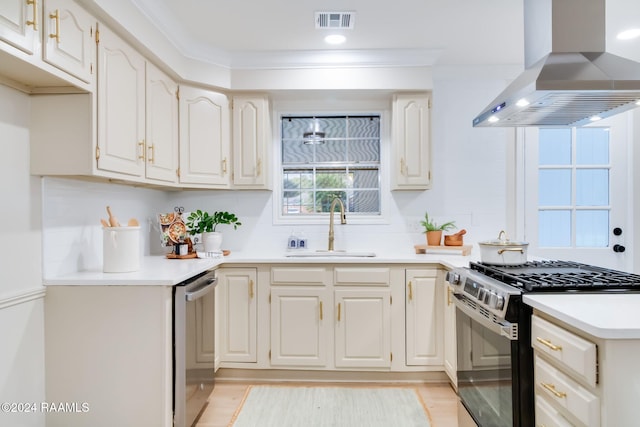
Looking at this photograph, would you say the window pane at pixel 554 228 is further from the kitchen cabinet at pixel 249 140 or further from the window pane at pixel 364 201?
the kitchen cabinet at pixel 249 140

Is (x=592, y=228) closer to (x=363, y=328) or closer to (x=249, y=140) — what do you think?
(x=363, y=328)

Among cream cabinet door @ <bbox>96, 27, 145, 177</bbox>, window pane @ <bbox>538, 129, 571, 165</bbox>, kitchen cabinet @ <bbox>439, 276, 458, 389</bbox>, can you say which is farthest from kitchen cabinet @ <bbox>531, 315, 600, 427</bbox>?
window pane @ <bbox>538, 129, 571, 165</bbox>

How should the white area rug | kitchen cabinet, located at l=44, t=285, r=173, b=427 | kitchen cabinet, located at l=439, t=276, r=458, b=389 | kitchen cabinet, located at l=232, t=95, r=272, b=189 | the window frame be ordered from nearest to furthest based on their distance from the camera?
1. kitchen cabinet, located at l=44, t=285, r=173, b=427
2. the white area rug
3. kitchen cabinet, located at l=439, t=276, r=458, b=389
4. kitchen cabinet, located at l=232, t=95, r=272, b=189
5. the window frame

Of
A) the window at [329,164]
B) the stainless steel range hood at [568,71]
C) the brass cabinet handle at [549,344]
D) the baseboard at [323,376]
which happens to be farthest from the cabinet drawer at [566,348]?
the window at [329,164]

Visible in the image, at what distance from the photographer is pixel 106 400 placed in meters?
1.99

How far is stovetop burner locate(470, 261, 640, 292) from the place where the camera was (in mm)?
1642

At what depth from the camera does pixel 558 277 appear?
1.81 meters

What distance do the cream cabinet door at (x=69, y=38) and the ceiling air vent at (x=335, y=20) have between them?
133cm

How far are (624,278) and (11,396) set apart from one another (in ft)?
9.25

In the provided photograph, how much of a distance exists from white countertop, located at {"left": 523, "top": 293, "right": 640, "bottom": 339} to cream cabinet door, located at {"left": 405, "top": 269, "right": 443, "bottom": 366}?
4.30 ft

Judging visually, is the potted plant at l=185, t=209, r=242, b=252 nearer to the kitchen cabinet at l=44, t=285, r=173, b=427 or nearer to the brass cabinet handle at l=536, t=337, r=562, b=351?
the kitchen cabinet at l=44, t=285, r=173, b=427

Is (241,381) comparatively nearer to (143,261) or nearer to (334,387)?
(334,387)

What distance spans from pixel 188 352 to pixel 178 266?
572 mm

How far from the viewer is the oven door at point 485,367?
1.63 m
